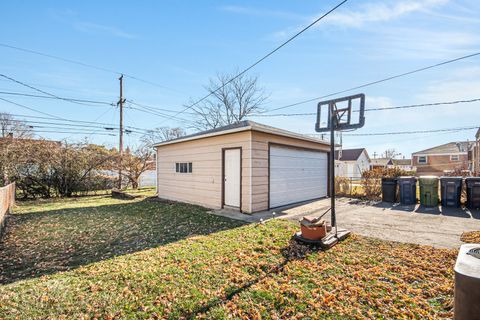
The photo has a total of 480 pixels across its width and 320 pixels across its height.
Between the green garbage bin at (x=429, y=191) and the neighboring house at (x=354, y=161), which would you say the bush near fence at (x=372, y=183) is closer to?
the green garbage bin at (x=429, y=191)

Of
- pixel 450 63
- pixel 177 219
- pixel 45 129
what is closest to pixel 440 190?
pixel 450 63

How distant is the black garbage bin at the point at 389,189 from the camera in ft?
30.3

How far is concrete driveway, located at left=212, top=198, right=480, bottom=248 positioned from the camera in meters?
4.76

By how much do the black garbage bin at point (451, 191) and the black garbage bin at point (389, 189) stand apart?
145 centimetres

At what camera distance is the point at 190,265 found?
3570mm

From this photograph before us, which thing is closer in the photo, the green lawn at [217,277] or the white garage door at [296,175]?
the green lawn at [217,277]

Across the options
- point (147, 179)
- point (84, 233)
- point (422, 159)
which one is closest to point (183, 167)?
point (84, 233)

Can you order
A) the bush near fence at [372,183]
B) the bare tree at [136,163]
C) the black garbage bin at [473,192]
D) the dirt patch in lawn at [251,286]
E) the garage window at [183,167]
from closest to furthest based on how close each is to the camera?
the dirt patch in lawn at [251,286], the black garbage bin at [473,192], the garage window at [183,167], the bush near fence at [372,183], the bare tree at [136,163]

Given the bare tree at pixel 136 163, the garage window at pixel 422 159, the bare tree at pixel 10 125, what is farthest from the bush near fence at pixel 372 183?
the garage window at pixel 422 159

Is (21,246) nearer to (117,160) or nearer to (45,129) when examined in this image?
(117,160)

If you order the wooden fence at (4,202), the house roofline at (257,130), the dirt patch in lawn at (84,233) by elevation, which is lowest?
the dirt patch in lawn at (84,233)

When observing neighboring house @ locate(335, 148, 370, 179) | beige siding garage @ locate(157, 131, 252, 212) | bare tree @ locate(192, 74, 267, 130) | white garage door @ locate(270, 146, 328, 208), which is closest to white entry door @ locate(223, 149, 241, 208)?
beige siding garage @ locate(157, 131, 252, 212)

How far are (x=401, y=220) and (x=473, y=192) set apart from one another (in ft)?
11.9

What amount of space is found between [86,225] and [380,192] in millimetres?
11001
